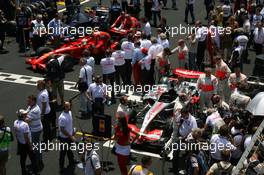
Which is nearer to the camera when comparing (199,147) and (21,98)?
(199,147)

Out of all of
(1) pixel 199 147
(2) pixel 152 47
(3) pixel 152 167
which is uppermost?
(2) pixel 152 47

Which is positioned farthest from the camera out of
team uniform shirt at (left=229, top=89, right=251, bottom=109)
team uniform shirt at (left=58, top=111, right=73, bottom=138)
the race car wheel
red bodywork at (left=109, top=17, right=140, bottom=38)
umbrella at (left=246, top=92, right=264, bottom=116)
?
red bodywork at (left=109, top=17, right=140, bottom=38)

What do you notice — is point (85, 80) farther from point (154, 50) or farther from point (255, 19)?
point (255, 19)

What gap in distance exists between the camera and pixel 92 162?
1165 cm

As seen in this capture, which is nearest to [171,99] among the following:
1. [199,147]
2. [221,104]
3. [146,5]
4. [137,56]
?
[221,104]

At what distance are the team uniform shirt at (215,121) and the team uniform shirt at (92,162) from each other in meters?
3.40

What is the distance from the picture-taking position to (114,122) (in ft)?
54.6

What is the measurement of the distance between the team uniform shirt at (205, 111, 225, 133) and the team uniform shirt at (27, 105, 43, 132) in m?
4.24

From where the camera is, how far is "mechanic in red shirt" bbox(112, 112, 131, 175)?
Answer: 1274 cm

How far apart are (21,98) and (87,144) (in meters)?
7.32

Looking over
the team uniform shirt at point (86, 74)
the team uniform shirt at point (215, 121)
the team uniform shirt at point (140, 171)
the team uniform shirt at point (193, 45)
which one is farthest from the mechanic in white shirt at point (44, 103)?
the team uniform shirt at point (193, 45)

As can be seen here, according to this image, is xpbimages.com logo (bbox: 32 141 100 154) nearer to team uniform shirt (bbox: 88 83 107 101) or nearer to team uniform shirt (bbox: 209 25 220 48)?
team uniform shirt (bbox: 88 83 107 101)

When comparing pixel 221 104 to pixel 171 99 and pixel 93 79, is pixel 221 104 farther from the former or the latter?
pixel 93 79

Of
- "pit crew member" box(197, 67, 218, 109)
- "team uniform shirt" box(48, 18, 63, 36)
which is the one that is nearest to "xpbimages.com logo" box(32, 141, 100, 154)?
"pit crew member" box(197, 67, 218, 109)
